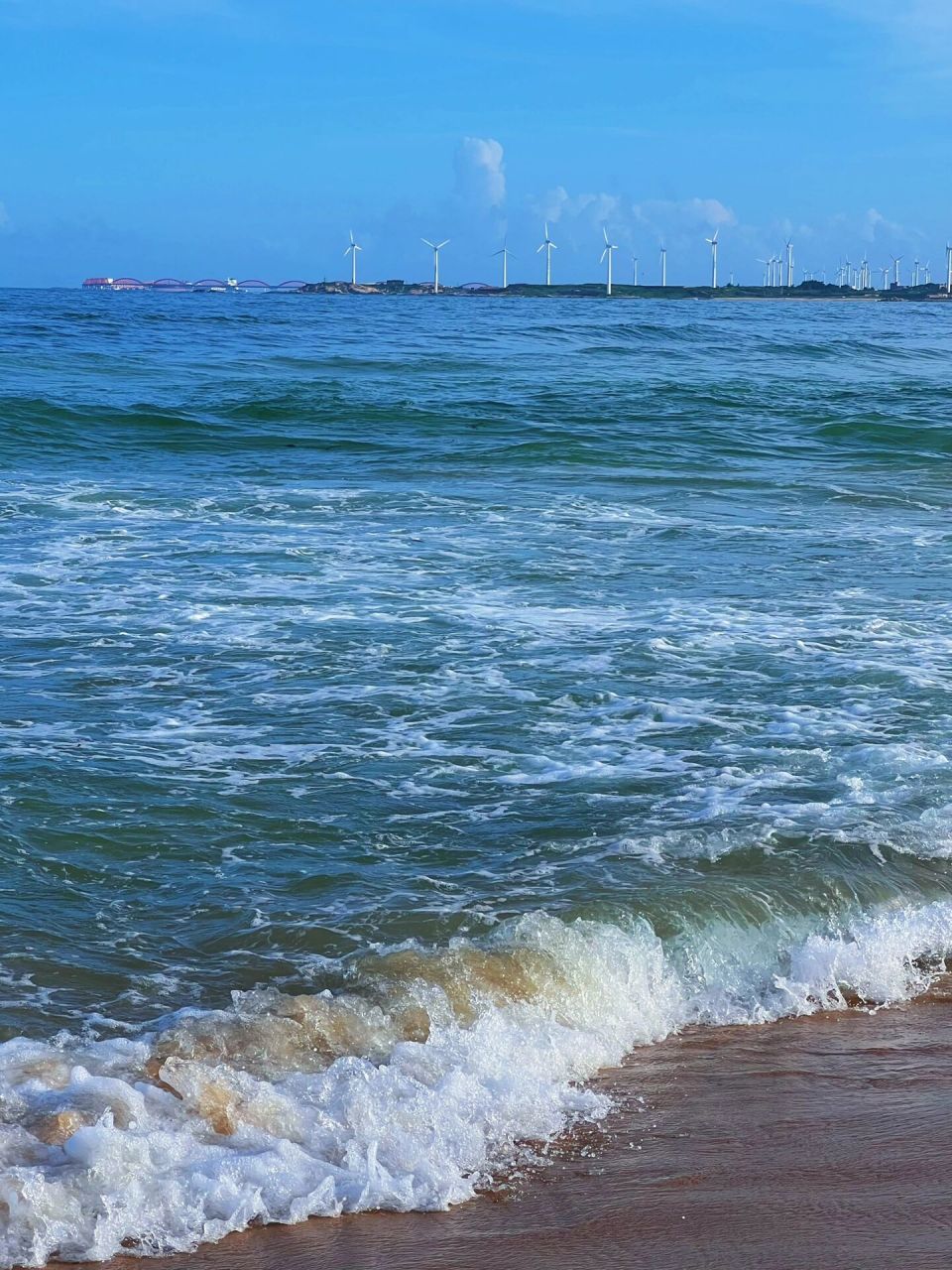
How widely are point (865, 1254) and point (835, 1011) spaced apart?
4.77 ft

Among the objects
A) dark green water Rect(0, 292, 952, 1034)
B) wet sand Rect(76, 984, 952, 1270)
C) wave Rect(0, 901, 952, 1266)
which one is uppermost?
dark green water Rect(0, 292, 952, 1034)

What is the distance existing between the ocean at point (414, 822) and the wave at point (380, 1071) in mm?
12

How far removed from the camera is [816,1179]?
3.60 meters

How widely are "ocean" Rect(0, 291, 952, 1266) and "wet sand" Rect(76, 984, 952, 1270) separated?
5.3 inches

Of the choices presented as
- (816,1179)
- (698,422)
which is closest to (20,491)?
(698,422)

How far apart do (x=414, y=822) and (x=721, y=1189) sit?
8.80 ft

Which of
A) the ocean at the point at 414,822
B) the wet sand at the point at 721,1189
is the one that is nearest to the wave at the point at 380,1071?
the ocean at the point at 414,822

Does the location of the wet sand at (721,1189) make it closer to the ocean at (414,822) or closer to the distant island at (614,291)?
the ocean at (414,822)

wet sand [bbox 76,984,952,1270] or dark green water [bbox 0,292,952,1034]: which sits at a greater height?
dark green water [bbox 0,292,952,1034]

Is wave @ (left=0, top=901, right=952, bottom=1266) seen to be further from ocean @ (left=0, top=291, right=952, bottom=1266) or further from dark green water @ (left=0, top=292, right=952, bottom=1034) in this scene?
dark green water @ (left=0, top=292, right=952, bottom=1034)

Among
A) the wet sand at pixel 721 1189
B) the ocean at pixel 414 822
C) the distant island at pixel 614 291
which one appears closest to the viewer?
the wet sand at pixel 721 1189

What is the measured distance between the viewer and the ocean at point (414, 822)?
379 centimetres

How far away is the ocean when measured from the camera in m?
3.79

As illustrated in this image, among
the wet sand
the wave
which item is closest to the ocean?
the wave
